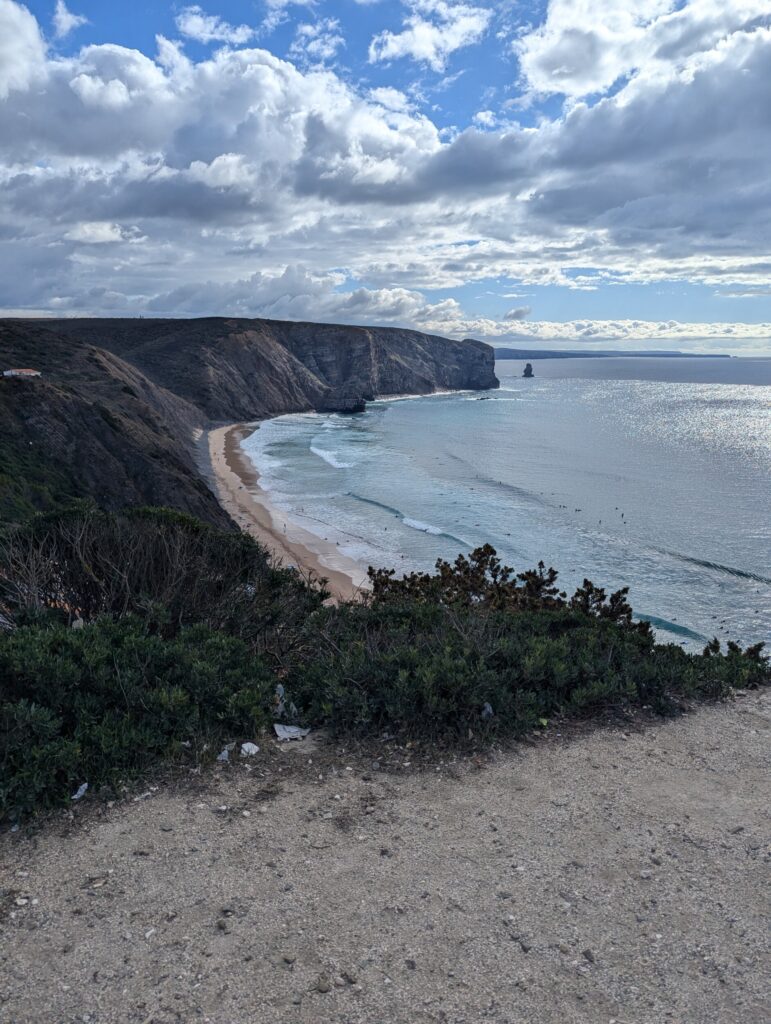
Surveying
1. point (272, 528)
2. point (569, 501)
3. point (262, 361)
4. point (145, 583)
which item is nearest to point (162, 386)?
point (262, 361)

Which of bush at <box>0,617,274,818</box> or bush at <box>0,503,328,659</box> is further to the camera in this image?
bush at <box>0,503,328,659</box>

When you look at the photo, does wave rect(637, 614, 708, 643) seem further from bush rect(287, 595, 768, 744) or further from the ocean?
bush rect(287, 595, 768, 744)

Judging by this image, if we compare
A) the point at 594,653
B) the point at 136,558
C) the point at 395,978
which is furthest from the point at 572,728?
the point at 136,558

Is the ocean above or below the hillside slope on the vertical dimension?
below

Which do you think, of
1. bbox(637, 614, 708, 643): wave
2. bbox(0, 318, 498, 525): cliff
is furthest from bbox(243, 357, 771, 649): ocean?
bbox(0, 318, 498, 525): cliff

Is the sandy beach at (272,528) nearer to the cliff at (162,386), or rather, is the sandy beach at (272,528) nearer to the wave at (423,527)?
the cliff at (162,386)

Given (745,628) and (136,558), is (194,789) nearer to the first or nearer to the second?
(136,558)
